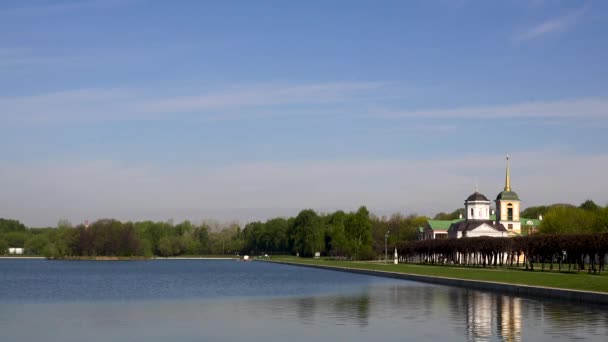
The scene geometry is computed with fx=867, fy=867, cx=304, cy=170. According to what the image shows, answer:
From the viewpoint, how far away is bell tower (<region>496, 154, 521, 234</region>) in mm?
138500

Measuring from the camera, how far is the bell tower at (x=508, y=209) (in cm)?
13850

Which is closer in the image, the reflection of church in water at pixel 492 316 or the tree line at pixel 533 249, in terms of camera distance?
the reflection of church in water at pixel 492 316

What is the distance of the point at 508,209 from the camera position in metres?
140

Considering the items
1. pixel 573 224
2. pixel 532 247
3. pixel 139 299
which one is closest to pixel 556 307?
pixel 139 299

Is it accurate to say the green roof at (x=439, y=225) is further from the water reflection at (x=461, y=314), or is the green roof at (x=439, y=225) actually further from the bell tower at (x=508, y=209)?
the water reflection at (x=461, y=314)

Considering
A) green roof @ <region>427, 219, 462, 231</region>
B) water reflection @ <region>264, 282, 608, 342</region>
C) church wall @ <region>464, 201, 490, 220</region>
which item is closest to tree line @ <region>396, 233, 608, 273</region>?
church wall @ <region>464, 201, 490, 220</region>

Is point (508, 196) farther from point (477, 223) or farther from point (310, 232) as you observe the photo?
point (310, 232)

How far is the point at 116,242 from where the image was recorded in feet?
553

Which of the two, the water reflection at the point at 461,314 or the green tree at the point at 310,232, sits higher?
the green tree at the point at 310,232

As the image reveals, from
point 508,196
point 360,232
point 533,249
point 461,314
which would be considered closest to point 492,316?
point 461,314

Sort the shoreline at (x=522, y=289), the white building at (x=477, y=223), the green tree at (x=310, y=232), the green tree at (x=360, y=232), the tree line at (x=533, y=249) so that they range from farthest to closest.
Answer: the green tree at (x=310, y=232), the white building at (x=477, y=223), the green tree at (x=360, y=232), the tree line at (x=533, y=249), the shoreline at (x=522, y=289)

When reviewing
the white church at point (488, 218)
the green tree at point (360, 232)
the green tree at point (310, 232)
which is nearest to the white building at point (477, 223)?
the white church at point (488, 218)

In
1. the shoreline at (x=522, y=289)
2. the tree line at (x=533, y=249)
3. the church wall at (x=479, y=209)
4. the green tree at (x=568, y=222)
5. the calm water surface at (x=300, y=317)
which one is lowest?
the calm water surface at (x=300, y=317)

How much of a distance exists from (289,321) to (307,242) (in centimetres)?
12060
